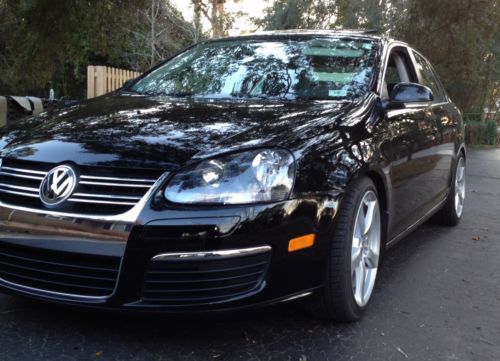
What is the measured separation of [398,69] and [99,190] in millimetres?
2930

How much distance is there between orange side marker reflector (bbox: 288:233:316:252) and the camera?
2.53 metres

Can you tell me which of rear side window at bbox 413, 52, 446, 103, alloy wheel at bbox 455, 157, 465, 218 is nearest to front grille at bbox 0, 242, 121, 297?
rear side window at bbox 413, 52, 446, 103

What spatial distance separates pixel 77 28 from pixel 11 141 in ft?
16.8

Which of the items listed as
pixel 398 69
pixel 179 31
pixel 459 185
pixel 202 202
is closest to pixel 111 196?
pixel 202 202

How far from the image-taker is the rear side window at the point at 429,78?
4972mm

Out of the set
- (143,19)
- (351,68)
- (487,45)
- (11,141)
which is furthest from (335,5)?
(11,141)

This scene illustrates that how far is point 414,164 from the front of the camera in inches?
152

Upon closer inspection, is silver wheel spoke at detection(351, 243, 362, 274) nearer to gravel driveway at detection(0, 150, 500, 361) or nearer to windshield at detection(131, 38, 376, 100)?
gravel driveway at detection(0, 150, 500, 361)

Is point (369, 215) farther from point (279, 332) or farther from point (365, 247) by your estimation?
point (279, 332)

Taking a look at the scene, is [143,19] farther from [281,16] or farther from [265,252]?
[265,252]

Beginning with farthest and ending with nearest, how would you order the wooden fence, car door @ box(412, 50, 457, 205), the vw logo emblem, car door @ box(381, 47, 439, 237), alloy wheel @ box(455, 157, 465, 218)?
the wooden fence
alloy wheel @ box(455, 157, 465, 218)
car door @ box(412, 50, 457, 205)
car door @ box(381, 47, 439, 237)
the vw logo emblem

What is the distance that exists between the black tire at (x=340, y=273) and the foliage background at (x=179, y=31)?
5.07 m

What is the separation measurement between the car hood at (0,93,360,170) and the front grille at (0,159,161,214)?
42 millimetres

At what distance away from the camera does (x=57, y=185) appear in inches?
99.7
